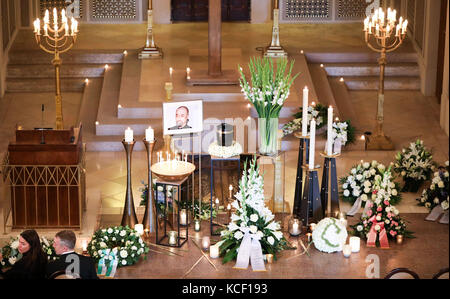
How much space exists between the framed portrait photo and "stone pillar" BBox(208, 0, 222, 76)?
12.4 ft

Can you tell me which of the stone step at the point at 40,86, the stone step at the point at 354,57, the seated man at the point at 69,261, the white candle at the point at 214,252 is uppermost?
the stone step at the point at 354,57

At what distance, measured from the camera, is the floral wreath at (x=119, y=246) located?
774 cm

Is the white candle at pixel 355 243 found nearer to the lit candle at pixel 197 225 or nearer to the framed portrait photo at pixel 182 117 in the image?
the lit candle at pixel 197 225

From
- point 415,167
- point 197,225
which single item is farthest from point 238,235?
point 415,167

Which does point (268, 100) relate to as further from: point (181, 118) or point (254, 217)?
point (254, 217)

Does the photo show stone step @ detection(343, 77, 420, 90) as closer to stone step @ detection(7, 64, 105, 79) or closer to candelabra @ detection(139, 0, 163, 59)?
candelabra @ detection(139, 0, 163, 59)

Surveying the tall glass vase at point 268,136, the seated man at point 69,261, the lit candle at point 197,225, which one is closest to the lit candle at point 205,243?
the lit candle at point 197,225

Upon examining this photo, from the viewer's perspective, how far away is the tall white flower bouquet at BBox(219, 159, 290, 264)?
25.6ft

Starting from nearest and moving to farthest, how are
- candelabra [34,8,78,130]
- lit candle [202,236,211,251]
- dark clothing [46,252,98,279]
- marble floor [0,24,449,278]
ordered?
dark clothing [46,252,98,279], marble floor [0,24,449,278], lit candle [202,236,211,251], candelabra [34,8,78,130]

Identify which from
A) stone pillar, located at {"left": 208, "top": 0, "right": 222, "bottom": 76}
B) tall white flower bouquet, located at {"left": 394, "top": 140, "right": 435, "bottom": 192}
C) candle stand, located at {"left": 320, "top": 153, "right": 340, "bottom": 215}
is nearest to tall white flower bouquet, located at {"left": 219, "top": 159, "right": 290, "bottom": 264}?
candle stand, located at {"left": 320, "top": 153, "right": 340, "bottom": 215}

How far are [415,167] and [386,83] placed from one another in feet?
13.1

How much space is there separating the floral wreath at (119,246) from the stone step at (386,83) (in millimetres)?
6519

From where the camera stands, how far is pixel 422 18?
45.8 ft

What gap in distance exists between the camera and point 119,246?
7926mm
